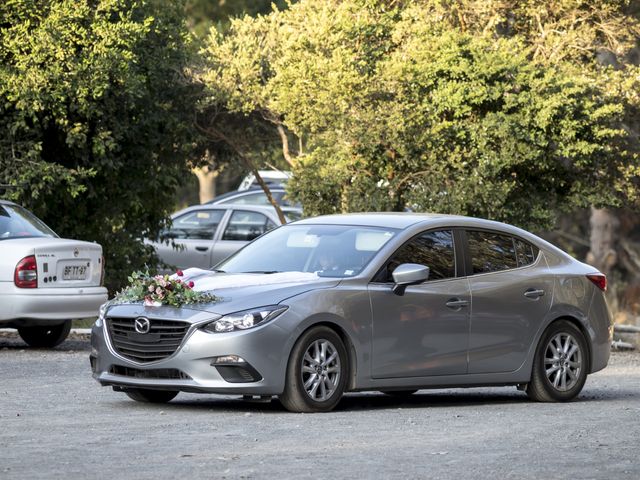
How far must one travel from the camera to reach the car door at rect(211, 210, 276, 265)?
24855 mm

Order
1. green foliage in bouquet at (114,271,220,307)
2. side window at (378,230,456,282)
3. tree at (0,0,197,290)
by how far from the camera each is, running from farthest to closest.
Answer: tree at (0,0,197,290), side window at (378,230,456,282), green foliage in bouquet at (114,271,220,307)

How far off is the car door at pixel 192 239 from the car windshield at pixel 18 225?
311 inches

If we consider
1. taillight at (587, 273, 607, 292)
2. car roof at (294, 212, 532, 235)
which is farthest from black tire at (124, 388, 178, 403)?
taillight at (587, 273, 607, 292)

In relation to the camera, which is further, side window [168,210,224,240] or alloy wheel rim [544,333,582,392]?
side window [168,210,224,240]

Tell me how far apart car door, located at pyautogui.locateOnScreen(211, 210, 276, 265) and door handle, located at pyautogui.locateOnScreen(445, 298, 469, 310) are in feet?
43.8

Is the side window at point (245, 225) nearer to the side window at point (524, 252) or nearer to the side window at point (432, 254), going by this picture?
the side window at point (524, 252)

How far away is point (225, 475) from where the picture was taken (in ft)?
25.3

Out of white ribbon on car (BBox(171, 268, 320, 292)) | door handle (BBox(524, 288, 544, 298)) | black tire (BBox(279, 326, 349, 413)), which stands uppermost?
white ribbon on car (BBox(171, 268, 320, 292))

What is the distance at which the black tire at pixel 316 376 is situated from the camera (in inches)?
416

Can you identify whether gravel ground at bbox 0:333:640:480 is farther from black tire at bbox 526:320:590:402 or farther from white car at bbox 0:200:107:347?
white car at bbox 0:200:107:347

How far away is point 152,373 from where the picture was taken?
10.7m

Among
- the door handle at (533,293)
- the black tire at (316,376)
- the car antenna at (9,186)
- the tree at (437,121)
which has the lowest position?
the black tire at (316,376)

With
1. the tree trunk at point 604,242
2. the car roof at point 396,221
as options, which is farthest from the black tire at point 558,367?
the tree trunk at point 604,242

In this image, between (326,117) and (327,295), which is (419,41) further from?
(327,295)
